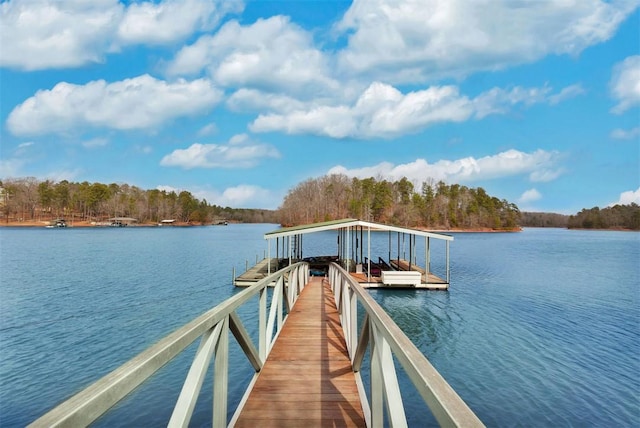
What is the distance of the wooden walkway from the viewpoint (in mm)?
3287

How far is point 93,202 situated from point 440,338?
392 feet

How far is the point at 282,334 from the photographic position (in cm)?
614

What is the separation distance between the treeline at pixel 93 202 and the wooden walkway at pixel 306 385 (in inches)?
4611

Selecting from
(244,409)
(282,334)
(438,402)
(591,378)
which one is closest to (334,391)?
(244,409)

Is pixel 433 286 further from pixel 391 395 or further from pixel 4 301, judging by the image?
pixel 4 301

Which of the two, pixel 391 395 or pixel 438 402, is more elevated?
pixel 438 402

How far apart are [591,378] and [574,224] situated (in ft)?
504

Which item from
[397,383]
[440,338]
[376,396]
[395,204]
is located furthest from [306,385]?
[395,204]

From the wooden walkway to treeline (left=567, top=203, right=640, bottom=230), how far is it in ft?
450

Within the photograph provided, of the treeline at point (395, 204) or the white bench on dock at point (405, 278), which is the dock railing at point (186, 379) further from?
the treeline at point (395, 204)

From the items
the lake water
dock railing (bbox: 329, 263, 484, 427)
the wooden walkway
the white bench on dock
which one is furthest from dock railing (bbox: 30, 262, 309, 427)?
the white bench on dock

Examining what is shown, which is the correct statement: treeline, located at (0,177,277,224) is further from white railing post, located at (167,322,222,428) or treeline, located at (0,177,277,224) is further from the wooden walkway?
white railing post, located at (167,322,222,428)

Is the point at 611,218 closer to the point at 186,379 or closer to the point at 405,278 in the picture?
the point at 405,278

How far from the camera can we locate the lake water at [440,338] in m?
7.47
